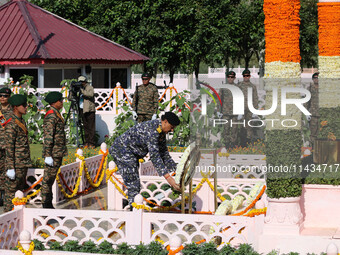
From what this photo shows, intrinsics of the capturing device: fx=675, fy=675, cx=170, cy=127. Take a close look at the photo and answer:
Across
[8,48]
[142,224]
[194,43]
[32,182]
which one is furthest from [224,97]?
[194,43]

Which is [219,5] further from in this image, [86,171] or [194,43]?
[86,171]

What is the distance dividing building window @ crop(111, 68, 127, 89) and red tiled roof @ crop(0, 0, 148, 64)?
89 cm

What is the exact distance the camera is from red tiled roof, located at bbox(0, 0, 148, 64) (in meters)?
23.8

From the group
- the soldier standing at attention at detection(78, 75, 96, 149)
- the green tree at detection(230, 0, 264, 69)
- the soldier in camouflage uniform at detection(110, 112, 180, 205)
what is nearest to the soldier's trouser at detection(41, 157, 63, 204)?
the soldier in camouflage uniform at detection(110, 112, 180, 205)

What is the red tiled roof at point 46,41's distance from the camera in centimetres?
2375

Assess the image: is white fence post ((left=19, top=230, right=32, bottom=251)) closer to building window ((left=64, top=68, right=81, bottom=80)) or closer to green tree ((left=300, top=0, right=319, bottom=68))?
building window ((left=64, top=68, right=81, bottom=80))

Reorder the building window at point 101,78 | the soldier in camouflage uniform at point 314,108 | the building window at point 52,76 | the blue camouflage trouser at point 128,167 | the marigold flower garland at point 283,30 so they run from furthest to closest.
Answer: the building window at point 101,78 → the building window at point 52,76 → the soldier in camouflage uniform at point 314,108 → the blue camouflage trouser at point 128,167 → the marigold flower garland at point 283,30

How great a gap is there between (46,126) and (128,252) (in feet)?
12.4

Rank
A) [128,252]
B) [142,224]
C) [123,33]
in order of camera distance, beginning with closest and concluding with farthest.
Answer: [128,252] < [142,224] < [123,33]

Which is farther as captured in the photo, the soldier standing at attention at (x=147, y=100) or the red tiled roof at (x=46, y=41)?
the red tiled roof at (x=46, y=41)

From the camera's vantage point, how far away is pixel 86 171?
44.2 ft

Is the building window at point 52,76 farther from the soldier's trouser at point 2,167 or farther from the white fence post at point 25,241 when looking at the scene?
the white fence post at point 25,241

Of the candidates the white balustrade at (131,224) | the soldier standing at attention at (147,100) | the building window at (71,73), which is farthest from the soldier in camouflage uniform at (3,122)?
the building window at (71,73)

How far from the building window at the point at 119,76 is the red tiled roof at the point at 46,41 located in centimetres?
A: 89
